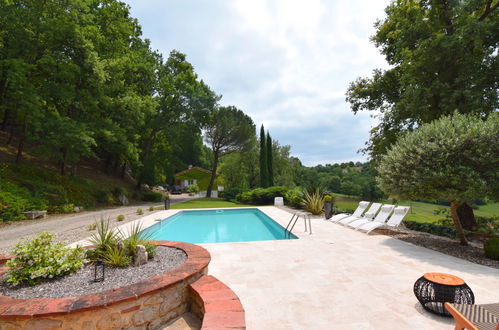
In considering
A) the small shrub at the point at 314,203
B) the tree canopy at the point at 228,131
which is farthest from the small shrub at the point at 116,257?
the tree canopy at the point at 228,131

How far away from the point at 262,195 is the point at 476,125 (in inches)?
561

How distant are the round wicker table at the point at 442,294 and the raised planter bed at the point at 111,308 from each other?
3.04m

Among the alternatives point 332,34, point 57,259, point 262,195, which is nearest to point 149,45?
point 262,195

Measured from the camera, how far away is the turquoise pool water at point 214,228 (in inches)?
340

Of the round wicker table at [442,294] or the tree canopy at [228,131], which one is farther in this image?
the tree canopy at [228,131]

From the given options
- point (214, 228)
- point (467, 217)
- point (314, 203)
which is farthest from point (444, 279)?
point (314, 203)

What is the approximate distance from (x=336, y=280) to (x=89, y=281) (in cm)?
367

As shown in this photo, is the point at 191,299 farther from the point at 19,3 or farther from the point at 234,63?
the point at 19,3

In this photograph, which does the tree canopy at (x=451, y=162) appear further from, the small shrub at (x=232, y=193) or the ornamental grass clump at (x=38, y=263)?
the small shrub at (x=232, y=193)

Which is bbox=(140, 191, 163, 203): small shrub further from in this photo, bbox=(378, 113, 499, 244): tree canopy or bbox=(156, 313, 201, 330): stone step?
bbox=(156, 313, 201, 330): stone step

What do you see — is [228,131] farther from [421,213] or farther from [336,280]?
[336,280]

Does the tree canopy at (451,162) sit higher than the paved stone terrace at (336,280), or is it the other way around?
the tree canopy at (451,162)

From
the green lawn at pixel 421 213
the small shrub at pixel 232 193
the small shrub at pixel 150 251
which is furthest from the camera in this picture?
the small shrub at pixel 232 193

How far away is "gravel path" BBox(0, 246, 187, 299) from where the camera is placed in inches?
111
